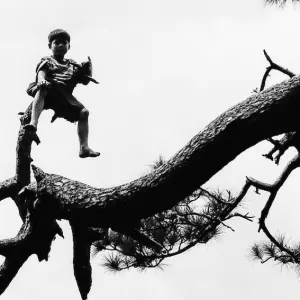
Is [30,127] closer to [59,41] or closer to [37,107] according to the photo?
[37,107]

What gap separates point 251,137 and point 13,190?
208cm

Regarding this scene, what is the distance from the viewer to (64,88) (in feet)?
12.7

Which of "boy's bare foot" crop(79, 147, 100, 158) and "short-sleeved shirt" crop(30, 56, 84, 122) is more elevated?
"short-sleeved shirt" crop(30, 56, 84, 122)

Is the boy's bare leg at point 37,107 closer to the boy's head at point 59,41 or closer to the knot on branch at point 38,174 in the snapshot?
the boy's head at point 59,41

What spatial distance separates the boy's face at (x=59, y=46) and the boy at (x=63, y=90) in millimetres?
92

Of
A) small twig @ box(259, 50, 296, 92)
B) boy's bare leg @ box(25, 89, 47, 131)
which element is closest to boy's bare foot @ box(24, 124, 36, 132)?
boy's bare leg @ box(25, 89, 47, 131)

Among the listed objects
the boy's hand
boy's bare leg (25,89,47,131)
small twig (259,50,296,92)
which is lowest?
small twig (259,50,296,92)

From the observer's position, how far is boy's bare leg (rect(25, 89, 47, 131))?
3.58 m

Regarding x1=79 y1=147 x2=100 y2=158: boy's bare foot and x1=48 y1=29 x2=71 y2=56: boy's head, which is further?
x1=48 y1=29 x2=71 y2=56: boy's head

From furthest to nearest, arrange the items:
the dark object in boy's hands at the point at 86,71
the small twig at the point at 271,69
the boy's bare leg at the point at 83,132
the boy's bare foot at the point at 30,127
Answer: the dark object in boy's hands at the point at 86,71 < the boy's bare leg at the point at 83,132 < the boy's bare foot at the point at 30,127 < the small twig at the point at 271,69

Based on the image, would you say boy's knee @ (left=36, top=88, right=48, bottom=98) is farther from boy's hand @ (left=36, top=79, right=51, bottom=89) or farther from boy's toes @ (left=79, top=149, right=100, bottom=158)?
boy's toes @ (left=79, top=149, right=100, bottom=158)

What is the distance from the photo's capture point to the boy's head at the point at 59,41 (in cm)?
410

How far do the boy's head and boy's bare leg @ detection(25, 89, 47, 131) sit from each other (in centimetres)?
47

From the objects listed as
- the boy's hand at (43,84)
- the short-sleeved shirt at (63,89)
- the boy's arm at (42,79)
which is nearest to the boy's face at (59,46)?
the short-sleeved shirt at (63,89)
